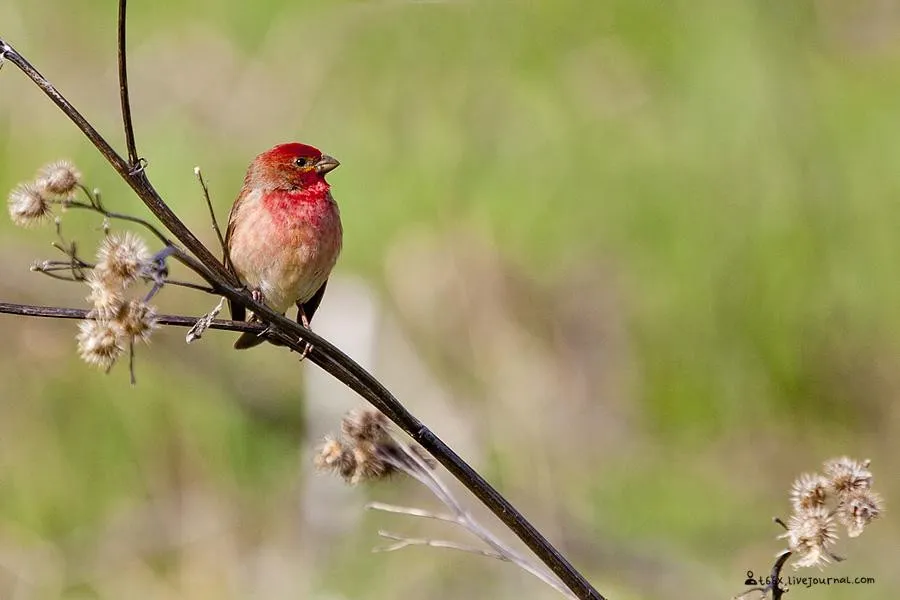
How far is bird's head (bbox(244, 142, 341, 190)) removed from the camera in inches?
155

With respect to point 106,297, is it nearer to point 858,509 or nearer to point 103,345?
point 103,345

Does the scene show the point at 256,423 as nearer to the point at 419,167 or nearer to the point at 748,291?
the point at 419,167

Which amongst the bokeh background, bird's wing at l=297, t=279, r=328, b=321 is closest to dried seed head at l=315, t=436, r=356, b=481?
bird's wing at l=297, t=279, r=328, b=321

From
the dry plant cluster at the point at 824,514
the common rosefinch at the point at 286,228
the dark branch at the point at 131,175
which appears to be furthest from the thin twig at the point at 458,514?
the common rosefinch at the point at 286,228

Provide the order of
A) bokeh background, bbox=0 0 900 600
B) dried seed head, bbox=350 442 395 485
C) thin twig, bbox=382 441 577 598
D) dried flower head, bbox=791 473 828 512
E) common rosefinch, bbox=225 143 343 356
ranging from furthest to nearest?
bokeh background, bbox=0 0 900 600 → common rosefinch, bbox=225 143 343 356 → dried seed head, bbox=350 442 395 485 → thin twig, bbox=382 441 577 598 → dried flower head, bbox=791 473 828 512

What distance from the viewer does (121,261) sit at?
191 centimetres

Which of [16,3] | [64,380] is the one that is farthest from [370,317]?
[16,3]

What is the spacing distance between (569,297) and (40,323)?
2949 mm

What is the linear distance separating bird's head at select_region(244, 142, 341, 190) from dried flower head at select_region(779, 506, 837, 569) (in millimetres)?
2207

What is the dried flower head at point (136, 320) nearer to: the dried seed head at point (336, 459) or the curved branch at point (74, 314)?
the curved branch at point (74, 314)

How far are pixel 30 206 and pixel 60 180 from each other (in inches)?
2.8

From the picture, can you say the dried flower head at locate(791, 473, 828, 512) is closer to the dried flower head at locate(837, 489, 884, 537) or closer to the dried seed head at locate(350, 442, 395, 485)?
the dried flower head at locate(837, 489, 884, 537)

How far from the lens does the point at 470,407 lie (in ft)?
21.6

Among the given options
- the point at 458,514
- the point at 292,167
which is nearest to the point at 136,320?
the point at 458,514
